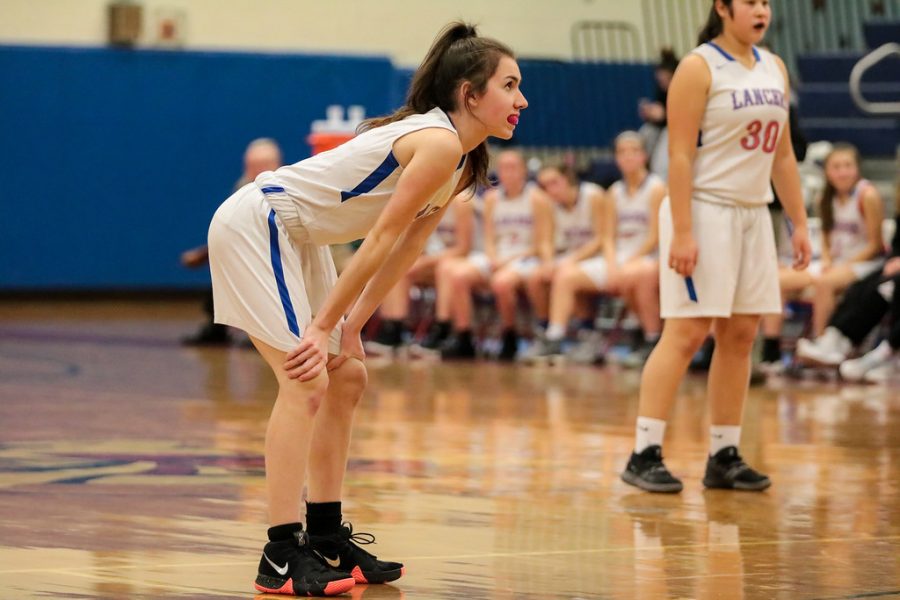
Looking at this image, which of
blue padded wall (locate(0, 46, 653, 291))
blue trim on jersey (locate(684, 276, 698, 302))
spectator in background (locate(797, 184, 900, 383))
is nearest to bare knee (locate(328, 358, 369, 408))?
blue trim on jersey (locate(684, 276, 698, 302))

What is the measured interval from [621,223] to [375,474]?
5239mm

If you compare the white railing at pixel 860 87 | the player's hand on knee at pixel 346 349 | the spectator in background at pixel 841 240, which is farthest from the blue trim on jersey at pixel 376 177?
the white railing at pixel 860 87

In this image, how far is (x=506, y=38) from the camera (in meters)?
16.3

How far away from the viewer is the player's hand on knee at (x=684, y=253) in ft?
16.4

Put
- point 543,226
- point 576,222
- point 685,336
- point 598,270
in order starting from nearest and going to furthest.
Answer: point 685,336
point 598,270
point 543,226
point 576,222

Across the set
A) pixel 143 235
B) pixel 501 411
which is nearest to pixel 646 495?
pixel 501 411

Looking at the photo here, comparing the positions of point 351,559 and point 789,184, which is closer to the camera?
point 351,559

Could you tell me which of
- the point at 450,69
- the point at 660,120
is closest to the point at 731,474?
the point at 450,69

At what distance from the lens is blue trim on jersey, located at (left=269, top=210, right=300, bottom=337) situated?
11.3ft

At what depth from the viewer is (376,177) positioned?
3.49 metres

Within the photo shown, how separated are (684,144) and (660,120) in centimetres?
675

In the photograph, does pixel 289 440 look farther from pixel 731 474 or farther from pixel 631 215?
pixel 631 215

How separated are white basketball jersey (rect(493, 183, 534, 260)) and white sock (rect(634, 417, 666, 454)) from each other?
215 inches

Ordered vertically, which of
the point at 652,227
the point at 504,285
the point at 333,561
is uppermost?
the point at 333,561
